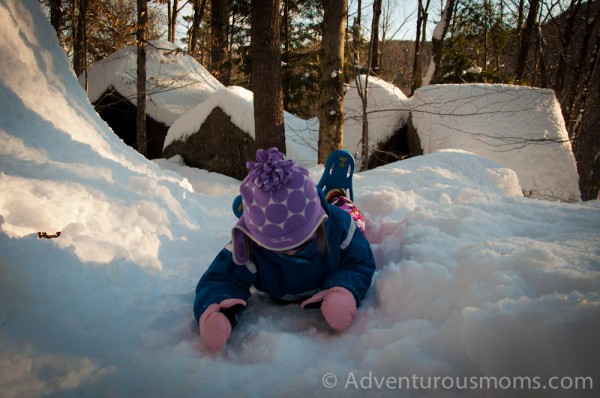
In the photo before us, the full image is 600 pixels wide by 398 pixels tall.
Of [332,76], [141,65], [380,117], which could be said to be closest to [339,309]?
[332,76]

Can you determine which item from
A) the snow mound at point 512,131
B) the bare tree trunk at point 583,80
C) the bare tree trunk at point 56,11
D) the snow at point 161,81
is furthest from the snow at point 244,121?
the bare tree trunk at point 583,80

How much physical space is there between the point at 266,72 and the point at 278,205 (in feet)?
10.7

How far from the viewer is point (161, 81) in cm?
927

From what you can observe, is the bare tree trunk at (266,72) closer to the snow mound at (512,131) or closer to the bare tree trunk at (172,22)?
the snow mound at (512,131)

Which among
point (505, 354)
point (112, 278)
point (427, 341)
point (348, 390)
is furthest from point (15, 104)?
point (505, 354)

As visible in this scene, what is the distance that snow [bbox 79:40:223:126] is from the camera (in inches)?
368

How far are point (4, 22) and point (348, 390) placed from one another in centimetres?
338

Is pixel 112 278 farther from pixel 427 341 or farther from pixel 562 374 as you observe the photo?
pixel 562 374

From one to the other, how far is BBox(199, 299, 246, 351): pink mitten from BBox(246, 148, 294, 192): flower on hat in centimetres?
59

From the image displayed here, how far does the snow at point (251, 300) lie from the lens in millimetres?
1063

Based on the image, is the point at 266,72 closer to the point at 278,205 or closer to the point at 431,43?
the point at 278,205

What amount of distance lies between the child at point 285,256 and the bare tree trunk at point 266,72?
290cm

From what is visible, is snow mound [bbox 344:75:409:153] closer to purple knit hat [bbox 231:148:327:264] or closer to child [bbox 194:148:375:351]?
child [bbox 194:148:375:351]

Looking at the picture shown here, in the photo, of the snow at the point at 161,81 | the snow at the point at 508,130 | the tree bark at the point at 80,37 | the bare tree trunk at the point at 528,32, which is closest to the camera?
the snow at the point at 508,130
